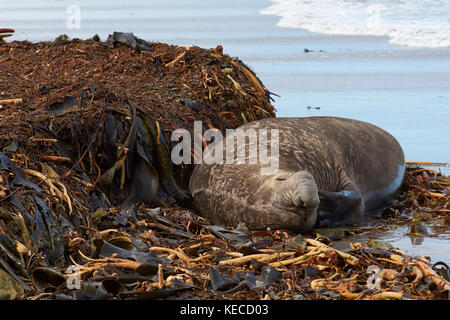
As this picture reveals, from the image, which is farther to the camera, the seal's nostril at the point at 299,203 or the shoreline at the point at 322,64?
the shoreline at the point at 322,64

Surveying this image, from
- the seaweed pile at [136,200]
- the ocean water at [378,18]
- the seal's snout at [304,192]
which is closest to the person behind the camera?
the seaweed pile at [136,200]

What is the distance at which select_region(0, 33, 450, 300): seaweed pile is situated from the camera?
3.85 metres

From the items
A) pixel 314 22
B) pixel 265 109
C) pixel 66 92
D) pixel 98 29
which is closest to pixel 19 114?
pixel 66 92

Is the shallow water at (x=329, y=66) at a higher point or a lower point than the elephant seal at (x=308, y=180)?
higher

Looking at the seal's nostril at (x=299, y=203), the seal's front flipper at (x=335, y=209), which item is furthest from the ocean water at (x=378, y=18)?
the seal's nostril at (x=299, y=203)

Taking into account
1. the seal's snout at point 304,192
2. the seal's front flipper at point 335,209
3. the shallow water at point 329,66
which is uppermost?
the shallow water at point 329,66

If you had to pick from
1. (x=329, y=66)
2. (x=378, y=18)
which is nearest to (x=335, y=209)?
(x=329, y=66)

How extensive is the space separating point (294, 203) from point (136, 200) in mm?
1236

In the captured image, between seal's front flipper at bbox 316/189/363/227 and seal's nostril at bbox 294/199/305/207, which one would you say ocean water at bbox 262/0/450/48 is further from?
seal's nostril at bbox 294/199/305/207

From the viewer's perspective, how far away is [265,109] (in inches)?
287

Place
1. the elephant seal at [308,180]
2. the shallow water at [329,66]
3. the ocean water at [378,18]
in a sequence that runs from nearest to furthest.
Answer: the elephant seal at [308,180] < the shallow water at [329,66] < the ocean water at [378,18]

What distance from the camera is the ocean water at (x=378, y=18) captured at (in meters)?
18.1

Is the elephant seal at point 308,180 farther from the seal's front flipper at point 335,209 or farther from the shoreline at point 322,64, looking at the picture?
the shoreline at point 322,64

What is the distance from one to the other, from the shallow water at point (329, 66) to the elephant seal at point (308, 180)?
54 centimetres
